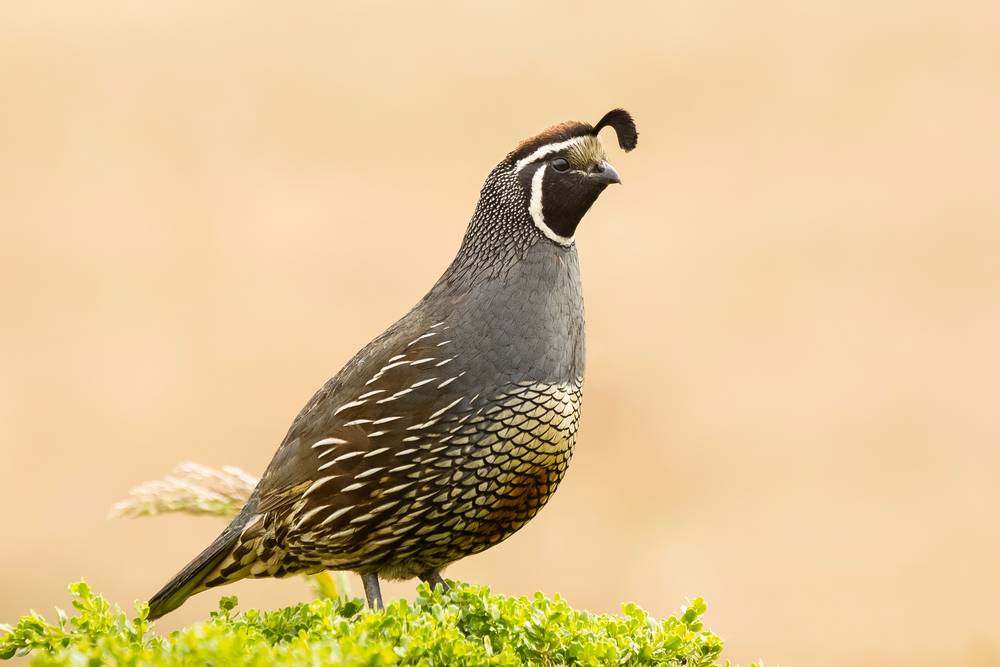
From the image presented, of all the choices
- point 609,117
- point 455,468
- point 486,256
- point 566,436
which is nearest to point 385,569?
point 455,468

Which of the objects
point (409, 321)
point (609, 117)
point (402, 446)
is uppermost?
point (609, 117)

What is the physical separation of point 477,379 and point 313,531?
64 centimetres

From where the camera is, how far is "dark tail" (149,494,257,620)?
335cm

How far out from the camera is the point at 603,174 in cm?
326

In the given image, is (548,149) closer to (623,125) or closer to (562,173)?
(562,173)

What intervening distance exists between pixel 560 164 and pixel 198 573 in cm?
157

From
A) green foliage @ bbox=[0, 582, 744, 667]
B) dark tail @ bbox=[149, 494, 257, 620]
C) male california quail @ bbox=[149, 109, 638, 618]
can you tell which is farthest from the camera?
dark tail @ bbox=[149, 494, 257, 620]

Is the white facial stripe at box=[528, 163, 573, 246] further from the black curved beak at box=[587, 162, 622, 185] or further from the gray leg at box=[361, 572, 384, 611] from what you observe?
the gray leg at box=[361, 572, 384, 611]

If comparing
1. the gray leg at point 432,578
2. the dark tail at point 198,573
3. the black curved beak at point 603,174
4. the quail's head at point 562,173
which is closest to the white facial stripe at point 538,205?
the quail's head at point 562,173

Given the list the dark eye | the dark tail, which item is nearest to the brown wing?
the dark tail

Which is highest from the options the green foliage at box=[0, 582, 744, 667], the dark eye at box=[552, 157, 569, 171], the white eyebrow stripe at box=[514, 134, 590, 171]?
the white eyebrow stripe at box=[514, 134, 590, 171]

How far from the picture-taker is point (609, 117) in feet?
11.1

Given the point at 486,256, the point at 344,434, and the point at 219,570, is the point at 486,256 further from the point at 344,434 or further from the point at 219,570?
the point at 219,570

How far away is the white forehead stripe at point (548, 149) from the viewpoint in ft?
10.8
